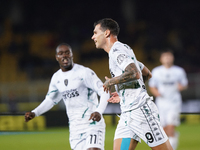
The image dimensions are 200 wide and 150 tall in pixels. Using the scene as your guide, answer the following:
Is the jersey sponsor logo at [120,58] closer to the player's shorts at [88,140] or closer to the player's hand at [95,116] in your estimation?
the player's hand at [95,116]

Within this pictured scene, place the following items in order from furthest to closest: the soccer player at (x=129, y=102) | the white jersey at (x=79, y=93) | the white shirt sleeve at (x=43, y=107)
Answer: the white shirt sleeve at (x=43, y=107)
the white jersey at (x=79, y=93)
the soccer player at (x=129, y=102)

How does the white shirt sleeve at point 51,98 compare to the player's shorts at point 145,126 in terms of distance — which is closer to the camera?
the player's shorts at point 145,126

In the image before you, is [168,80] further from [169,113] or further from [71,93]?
[71,93]

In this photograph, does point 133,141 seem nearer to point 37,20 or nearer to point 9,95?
point 9,95

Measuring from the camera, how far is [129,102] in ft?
13.7

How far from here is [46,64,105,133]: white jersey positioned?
5328mm

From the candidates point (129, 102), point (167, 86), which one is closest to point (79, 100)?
point (129, 102)

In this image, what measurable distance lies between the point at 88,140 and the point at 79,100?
0.60 meters

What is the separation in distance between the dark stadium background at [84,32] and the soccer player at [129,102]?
37.2 ft

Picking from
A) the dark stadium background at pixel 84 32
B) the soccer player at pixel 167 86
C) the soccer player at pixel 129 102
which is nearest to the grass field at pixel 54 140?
the soccer player at pixel 167 86

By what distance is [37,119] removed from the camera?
10586 mm

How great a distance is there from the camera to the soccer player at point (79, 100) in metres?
5.20

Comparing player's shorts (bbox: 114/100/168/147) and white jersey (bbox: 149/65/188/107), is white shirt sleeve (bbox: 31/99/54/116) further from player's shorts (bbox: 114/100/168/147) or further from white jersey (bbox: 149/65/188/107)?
white jersey (bbox: 149/65/188/107)

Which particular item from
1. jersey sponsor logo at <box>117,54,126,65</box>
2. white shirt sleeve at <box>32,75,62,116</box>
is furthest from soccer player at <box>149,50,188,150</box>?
jersey sponsor logo at <box>117,54,126,65</box>
